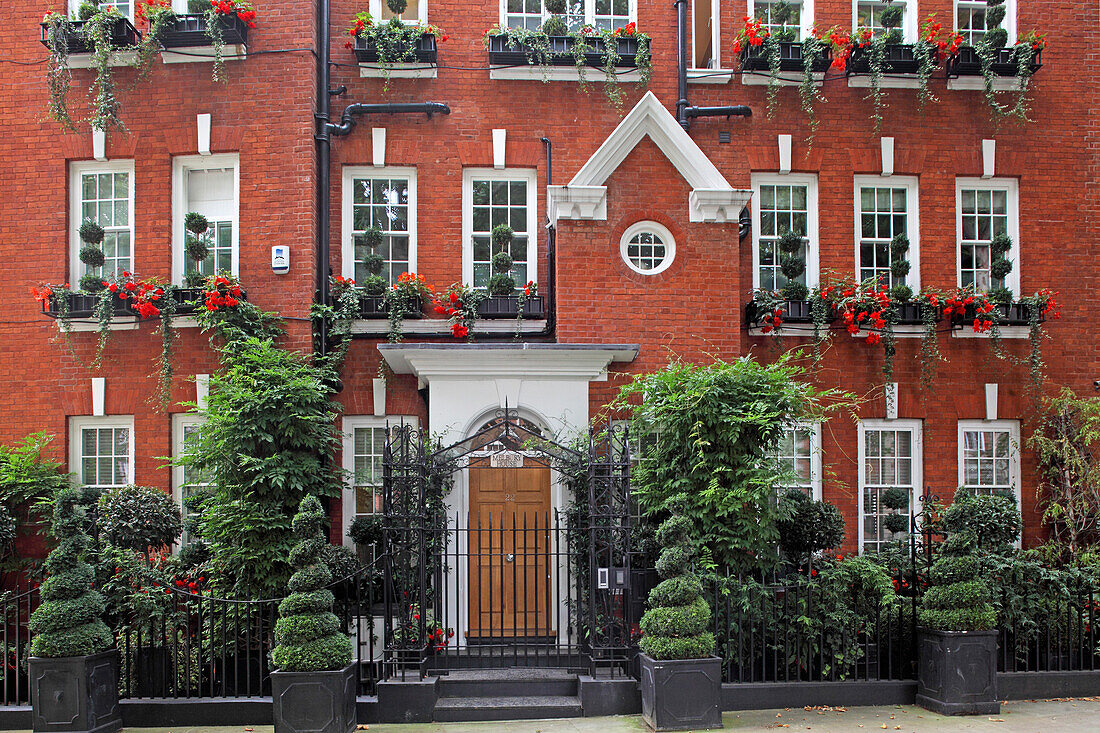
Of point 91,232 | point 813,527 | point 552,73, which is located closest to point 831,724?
point 813,527

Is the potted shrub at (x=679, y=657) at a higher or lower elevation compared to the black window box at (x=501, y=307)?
lower

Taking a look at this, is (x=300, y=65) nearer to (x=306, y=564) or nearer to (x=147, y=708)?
(x=306, y=564)

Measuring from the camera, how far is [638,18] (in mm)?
13352

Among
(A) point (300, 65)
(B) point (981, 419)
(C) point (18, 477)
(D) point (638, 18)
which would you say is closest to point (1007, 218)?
(B) point (981, 419)

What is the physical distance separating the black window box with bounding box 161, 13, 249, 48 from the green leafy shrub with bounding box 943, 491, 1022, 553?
11.2 m

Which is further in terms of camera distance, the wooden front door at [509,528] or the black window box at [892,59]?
the black window box at [892,59]

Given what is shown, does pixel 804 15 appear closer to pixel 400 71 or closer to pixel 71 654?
pixel 400 71

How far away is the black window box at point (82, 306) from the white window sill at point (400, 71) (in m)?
4.79

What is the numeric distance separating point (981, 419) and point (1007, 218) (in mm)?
3252

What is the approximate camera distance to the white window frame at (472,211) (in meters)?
13.0

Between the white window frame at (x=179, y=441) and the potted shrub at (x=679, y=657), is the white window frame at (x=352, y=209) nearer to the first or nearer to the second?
the white window frame at (x=179, y=441)

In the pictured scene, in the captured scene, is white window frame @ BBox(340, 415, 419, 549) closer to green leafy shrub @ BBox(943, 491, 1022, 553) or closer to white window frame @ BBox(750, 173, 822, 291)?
white window frame @ BBox(750, 173, 822, 291)

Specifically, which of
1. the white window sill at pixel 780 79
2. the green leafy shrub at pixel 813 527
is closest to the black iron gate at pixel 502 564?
the green leafy shrub at pixel 813 527

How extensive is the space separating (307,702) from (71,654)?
243cm
